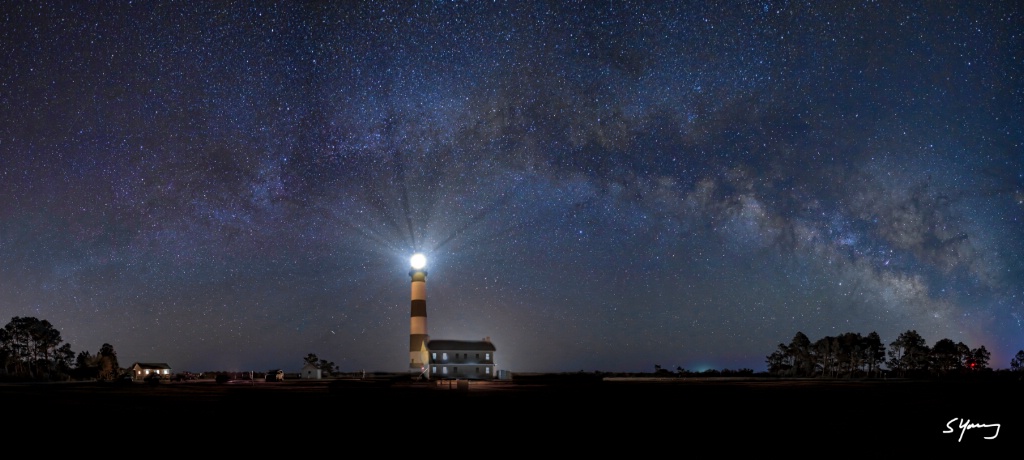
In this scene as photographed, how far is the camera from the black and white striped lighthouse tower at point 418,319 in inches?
3794

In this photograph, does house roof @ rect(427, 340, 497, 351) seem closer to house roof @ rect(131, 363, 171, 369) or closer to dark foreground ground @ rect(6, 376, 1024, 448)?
house roof @ rect(131, 363, 171, 369)

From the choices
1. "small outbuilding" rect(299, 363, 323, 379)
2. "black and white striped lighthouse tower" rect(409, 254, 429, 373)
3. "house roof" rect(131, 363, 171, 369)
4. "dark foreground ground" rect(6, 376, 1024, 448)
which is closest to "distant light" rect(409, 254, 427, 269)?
"black and white striped lighthouse tower" rect(409, 254, 429, 373)

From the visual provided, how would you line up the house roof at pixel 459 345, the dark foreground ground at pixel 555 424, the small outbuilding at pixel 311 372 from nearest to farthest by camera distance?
the dark foreground ground at pixel 555 424
the house roof at pixel 459 345
the small outbuilding at pixel 311 372

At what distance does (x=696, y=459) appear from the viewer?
1750cm

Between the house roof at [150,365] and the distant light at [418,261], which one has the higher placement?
the distant light at [418,261]

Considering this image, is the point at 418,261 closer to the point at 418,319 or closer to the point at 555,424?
the point at 418,319

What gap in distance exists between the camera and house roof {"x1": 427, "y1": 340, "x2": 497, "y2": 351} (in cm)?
9325

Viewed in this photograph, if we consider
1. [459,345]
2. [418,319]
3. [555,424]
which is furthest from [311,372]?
[555,424]

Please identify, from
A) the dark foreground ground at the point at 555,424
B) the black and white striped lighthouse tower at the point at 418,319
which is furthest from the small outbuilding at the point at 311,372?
the dark foreground ground at the point at 555,424

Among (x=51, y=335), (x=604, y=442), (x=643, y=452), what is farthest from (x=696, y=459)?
(x=51, y=335)

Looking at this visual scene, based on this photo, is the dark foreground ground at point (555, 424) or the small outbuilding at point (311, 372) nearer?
the dark foreground ground at point (555, 424)

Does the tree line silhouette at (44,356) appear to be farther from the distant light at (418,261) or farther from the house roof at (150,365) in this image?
the distant light at (418,261)

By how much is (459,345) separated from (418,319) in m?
9.02

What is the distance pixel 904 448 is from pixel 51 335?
128726 mm
